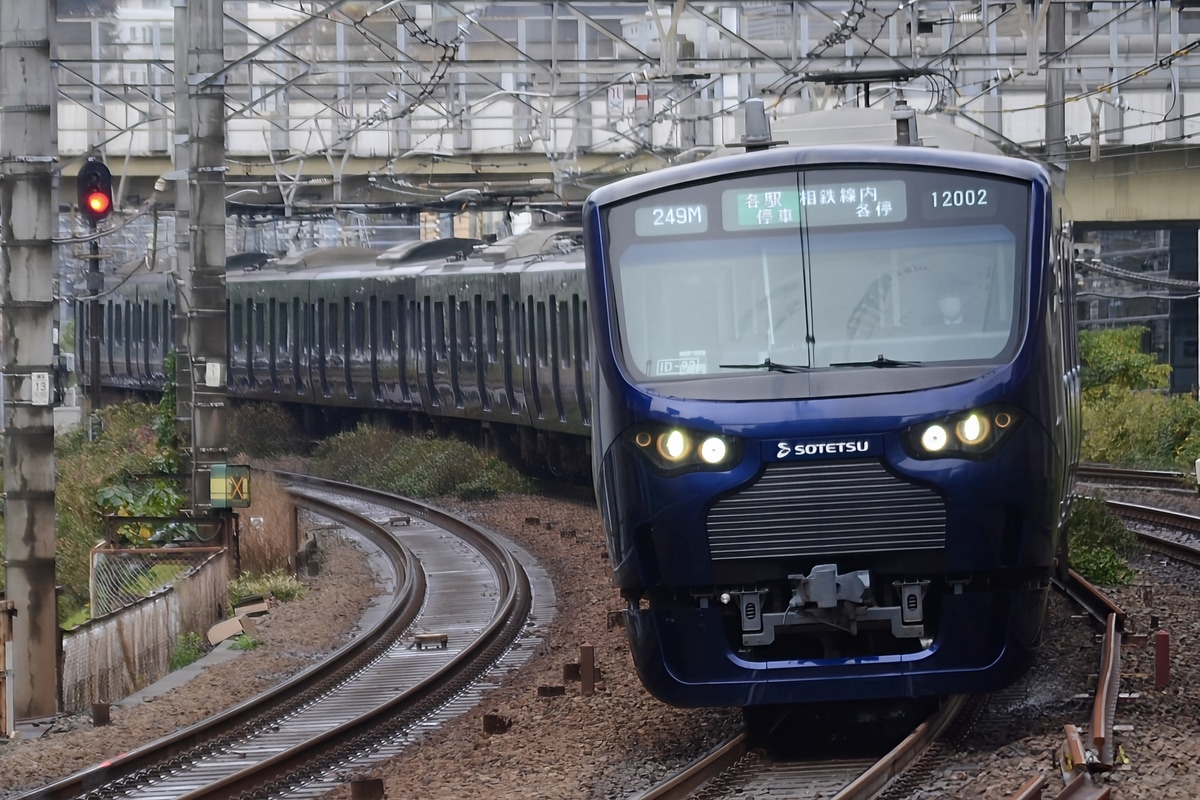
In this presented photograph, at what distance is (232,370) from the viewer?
116ft

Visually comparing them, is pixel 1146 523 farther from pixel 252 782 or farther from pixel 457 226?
pixel 457 226

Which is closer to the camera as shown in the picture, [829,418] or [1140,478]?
[829,418]

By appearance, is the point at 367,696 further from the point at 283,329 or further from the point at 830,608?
the point at 283,329

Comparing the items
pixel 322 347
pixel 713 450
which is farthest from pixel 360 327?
pixel 713 450

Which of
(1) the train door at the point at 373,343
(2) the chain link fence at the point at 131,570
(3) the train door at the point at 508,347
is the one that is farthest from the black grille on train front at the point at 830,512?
(1) the train door at the point at 373,343

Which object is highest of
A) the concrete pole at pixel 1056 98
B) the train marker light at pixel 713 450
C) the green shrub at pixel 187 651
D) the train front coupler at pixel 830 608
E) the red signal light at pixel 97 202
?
the concrete pole at pixel 1056 98

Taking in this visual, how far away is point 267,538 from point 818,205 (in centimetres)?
1116

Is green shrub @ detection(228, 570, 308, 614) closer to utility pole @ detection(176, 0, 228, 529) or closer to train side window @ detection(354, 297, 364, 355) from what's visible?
utility pole @ detection(176, 0, 228, 529)

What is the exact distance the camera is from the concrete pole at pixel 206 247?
16172mm

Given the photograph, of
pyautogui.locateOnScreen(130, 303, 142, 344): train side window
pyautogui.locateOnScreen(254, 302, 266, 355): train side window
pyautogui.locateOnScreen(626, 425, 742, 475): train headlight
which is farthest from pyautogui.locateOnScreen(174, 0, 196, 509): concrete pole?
pyautogui.locateOnScreen(130, 303, 142, 344): train side window

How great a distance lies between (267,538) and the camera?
1805cm

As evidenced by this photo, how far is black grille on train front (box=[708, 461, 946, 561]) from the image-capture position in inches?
295

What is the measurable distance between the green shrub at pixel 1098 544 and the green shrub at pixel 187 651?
21.8 feet

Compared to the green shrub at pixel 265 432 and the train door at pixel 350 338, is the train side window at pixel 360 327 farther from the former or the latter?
the green shrub at pixel 265 432
